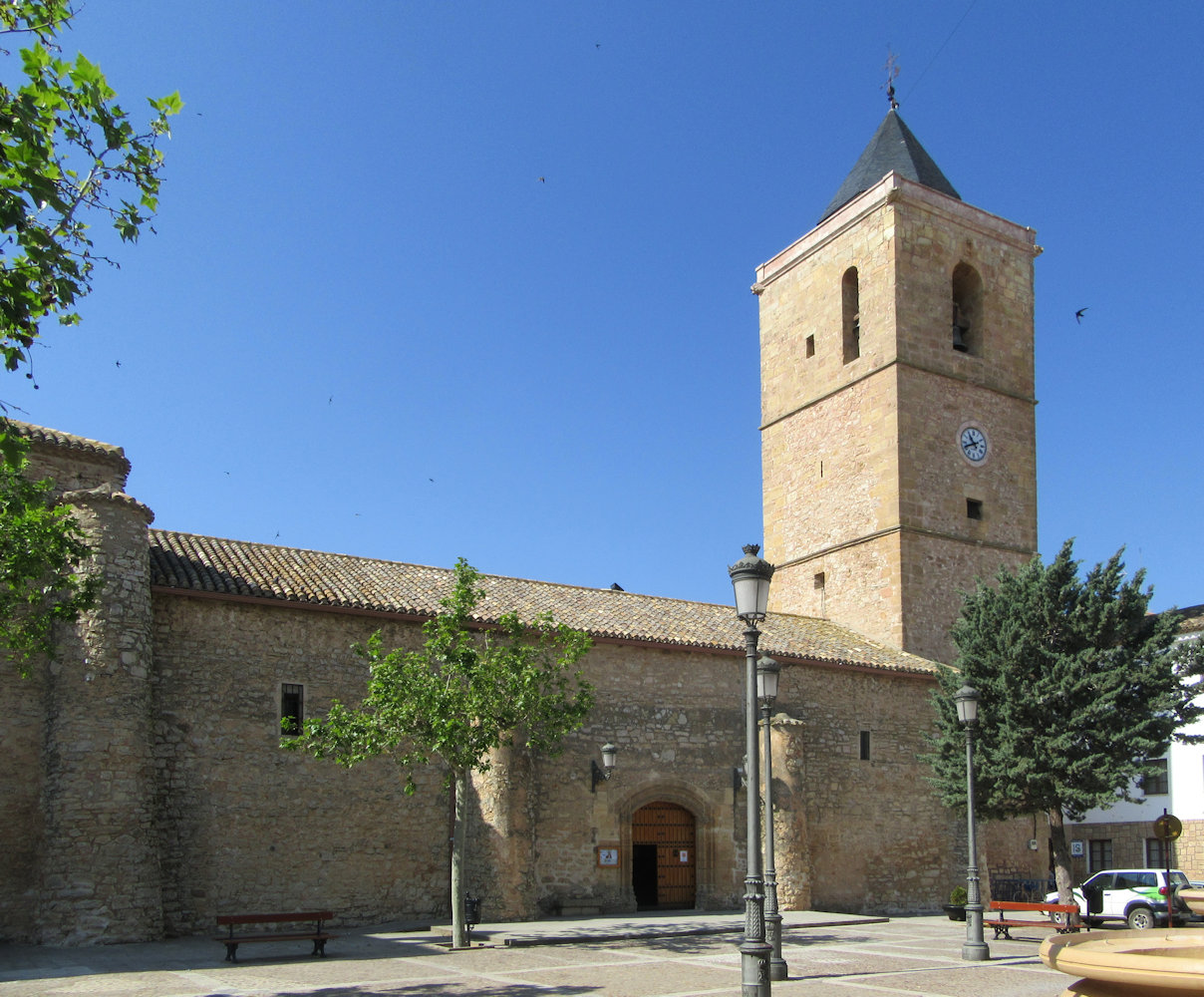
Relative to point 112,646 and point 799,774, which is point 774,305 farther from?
point 112,646

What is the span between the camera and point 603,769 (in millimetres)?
20469

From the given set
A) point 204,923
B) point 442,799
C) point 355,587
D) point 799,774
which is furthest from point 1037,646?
point 204,923

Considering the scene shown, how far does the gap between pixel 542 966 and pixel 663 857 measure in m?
8.20

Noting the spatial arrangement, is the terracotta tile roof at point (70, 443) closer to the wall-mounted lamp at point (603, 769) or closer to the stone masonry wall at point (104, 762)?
the stone masonry wall at point (104, 762)

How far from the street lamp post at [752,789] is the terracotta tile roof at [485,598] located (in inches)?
305

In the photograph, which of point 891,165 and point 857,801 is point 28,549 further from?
point 891,165

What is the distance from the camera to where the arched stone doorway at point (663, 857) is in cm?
2117

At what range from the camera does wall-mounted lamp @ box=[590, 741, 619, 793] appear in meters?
20.2

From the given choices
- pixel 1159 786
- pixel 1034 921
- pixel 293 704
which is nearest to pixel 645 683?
pixel 293 704

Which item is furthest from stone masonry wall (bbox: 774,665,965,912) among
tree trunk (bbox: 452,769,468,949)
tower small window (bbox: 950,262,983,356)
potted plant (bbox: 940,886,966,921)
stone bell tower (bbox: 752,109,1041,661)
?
tower small window (bbox: 950,262,983,356)

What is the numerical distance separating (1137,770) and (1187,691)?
2.18 meters

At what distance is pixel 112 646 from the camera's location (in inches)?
625

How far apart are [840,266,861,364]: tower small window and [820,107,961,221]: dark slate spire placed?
94.1 inches

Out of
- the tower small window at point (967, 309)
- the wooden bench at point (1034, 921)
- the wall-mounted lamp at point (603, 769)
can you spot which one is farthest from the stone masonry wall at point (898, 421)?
the wall-mounted lamp at point (603, 769)
